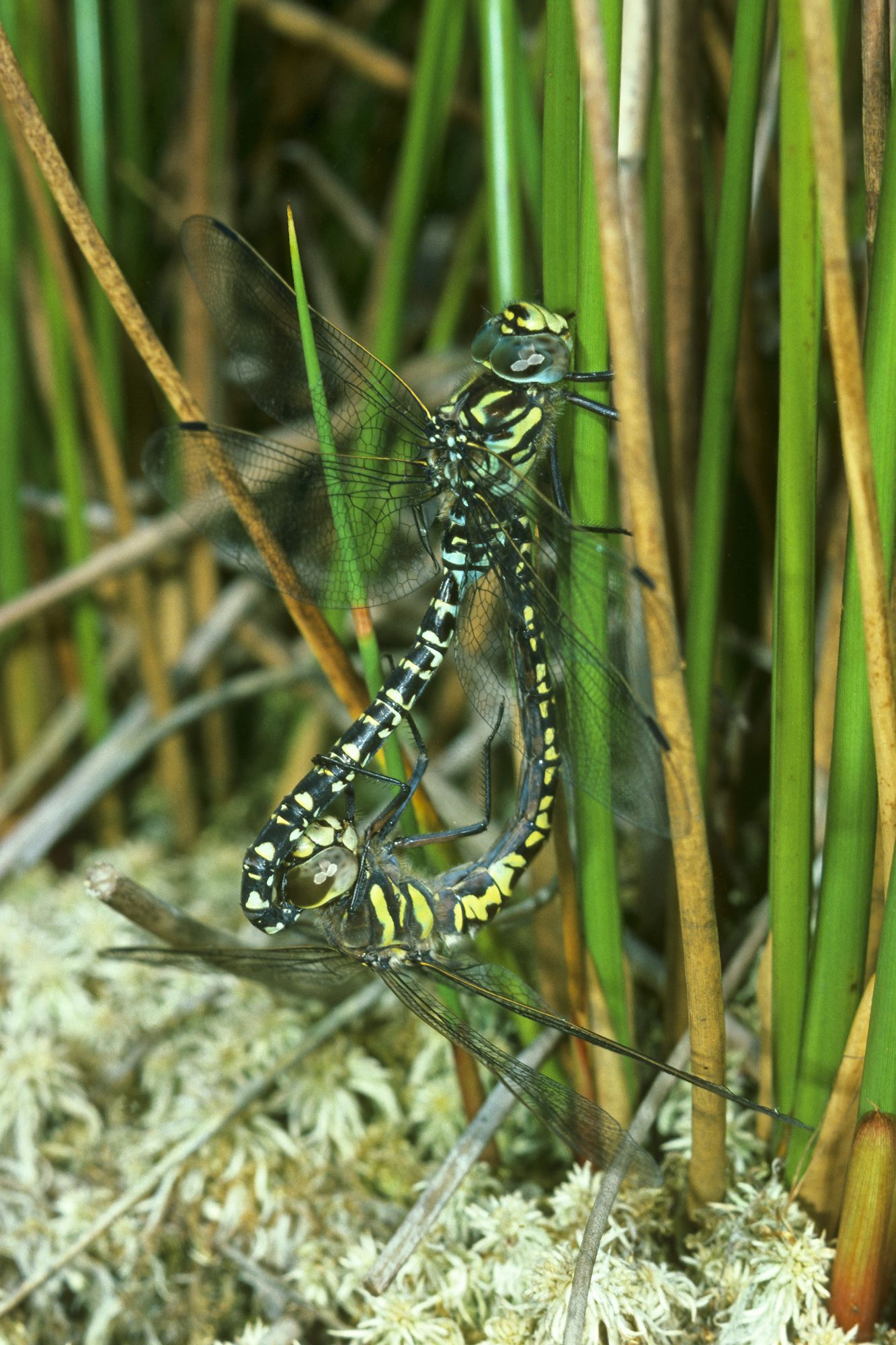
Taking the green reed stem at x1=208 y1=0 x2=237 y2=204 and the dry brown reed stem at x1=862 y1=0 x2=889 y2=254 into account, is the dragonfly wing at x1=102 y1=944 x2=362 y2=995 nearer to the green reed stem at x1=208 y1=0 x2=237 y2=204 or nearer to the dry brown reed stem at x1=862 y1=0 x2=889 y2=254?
the dry brown reed stem at x1=862 y1=0 x2=889 y2=254

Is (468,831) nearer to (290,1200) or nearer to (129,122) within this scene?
(290,1200)

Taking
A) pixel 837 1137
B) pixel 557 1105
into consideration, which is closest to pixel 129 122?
pixel 557 1105

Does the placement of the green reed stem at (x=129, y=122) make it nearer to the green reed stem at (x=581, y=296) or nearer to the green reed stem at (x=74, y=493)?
the green reed stem at (x=74, y=493)

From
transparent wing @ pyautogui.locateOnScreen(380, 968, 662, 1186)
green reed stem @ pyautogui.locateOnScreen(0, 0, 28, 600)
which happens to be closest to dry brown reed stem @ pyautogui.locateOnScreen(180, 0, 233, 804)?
green reed stem @ pyautogui.locateOnScreen(0, 0, 28, 600)

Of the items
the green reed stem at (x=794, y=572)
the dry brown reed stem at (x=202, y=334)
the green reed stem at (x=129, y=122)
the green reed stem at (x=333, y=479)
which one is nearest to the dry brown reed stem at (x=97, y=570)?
the dry brown reed stem at (x=202, y=334)

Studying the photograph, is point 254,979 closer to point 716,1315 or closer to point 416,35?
point 716,1315
